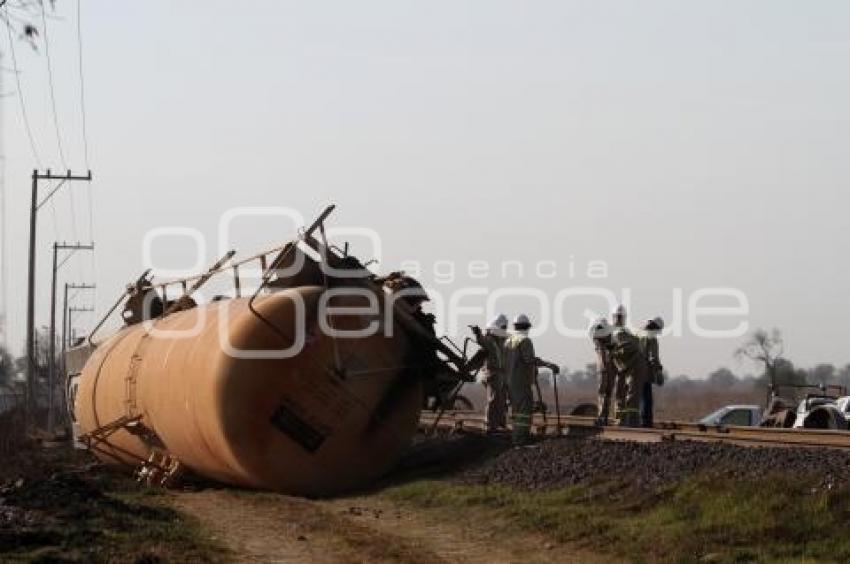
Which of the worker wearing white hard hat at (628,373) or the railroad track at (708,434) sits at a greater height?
the worker wearing white hard hat at (628,373)

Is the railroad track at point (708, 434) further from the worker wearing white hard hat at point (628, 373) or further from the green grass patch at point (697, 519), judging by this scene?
the green grass patch at point (697, 519)

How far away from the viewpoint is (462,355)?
55.3 feet

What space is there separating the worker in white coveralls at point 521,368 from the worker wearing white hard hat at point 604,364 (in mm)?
2181

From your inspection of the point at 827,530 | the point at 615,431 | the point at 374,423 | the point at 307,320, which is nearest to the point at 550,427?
the point at 615,431

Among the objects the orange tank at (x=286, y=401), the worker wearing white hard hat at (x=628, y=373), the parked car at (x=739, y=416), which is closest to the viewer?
the orange tank at (x=286, y=401)

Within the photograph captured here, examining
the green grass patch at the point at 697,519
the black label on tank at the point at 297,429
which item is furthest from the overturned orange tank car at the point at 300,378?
the green grass patch at the point at 697,519

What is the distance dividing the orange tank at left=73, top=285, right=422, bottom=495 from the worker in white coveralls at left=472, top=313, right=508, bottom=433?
1825mm

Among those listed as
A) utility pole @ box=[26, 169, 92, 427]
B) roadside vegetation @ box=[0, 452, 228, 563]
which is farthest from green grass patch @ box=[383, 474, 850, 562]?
utility pole @ box=[26, 169, 92, 427]

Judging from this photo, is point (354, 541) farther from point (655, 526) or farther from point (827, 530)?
point (827, 530)

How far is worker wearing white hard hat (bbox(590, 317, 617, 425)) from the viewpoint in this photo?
1945 cm

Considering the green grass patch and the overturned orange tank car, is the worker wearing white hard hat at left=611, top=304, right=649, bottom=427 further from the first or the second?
the green grass patch

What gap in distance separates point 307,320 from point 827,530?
708 cm

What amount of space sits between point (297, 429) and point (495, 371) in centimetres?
419

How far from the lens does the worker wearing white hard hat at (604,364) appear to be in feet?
63.8
